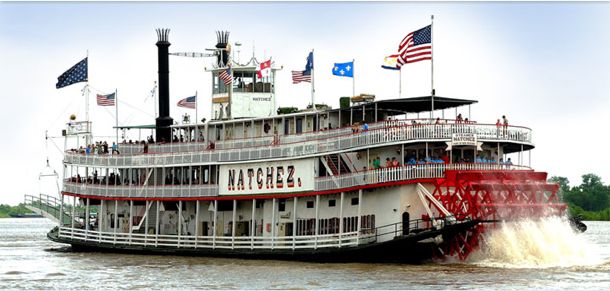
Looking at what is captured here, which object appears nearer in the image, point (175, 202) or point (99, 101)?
point (175, 202)

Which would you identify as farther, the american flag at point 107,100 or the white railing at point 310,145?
the american flag at point 107,100

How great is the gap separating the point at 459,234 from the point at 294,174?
733 centimetres

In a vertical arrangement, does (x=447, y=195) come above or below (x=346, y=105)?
below

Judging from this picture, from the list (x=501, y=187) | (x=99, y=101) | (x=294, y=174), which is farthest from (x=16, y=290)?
(x=99, y=101)

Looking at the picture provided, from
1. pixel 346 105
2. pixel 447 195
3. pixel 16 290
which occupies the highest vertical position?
pixel 346 105

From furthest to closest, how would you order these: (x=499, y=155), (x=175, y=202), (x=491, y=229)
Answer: (x=175, y=202)
(x=499, y=155)
(x=491, y=229)

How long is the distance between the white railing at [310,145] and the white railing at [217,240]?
2.89 m

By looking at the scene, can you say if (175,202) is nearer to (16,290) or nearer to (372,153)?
(372,153)

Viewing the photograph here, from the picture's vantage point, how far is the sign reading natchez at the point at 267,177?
42.7m

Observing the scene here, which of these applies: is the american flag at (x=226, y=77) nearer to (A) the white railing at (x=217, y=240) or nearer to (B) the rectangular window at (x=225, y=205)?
(B) the rectangular window at (x=225, y=205)

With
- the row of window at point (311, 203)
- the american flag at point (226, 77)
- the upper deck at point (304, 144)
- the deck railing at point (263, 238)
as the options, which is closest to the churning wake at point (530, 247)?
the deck railing at point (263, 238)

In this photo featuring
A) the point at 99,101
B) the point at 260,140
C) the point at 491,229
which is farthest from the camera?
the point at 99,101

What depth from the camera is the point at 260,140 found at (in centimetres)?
4503

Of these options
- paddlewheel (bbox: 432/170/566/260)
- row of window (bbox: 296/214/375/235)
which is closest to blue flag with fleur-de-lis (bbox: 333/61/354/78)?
row of window (bbox: 296/214/375/235)
